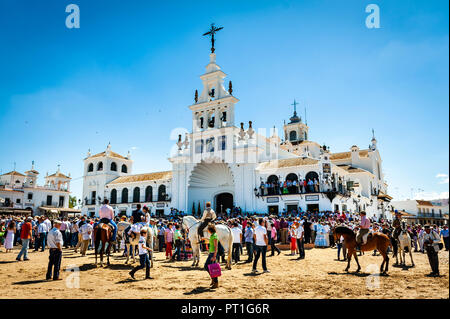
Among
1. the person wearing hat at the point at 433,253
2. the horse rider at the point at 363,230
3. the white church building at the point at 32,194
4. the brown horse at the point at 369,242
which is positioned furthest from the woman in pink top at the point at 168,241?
the white church building at the point at 32,194

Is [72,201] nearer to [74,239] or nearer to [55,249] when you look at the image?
[74,239]

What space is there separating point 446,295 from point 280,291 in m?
3.70

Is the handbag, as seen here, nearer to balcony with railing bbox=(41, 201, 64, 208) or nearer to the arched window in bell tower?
the arched window in bell tower

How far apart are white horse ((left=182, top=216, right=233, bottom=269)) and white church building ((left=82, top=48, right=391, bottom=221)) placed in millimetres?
19239

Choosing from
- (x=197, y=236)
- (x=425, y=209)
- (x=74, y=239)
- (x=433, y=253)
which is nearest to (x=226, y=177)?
(x=74, y=239)

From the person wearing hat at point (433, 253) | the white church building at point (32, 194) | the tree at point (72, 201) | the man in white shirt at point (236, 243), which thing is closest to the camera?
the person wearing hat at point (433, 253)

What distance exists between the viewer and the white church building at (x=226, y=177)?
3105cm

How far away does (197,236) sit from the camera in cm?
1237

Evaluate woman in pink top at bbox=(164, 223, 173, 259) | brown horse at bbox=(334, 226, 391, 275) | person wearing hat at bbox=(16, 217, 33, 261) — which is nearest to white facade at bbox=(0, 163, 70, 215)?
person wearing hat at bbox=(16, 217, 33, 261)

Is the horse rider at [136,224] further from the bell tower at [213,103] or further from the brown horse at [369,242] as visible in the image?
the bell tower at [213,103]

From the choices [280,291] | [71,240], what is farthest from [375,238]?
[71,240]

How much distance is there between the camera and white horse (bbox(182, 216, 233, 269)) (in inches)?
452

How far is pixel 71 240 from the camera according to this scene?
62.1 ft

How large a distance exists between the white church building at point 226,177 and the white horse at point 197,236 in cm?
1924
